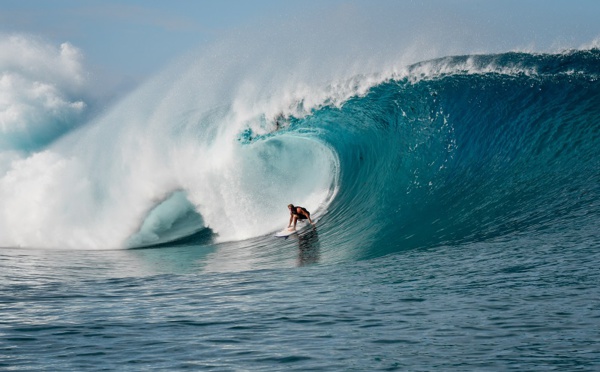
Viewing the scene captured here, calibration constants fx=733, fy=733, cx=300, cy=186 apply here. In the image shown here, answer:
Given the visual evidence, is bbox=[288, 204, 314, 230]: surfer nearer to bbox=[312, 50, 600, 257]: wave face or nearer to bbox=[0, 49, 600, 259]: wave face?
bbox=[0, 49, 600, 259]: wave face

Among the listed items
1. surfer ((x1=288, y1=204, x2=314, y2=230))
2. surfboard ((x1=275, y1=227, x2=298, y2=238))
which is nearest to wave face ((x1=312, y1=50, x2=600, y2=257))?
surfer ((x1=288, y1=204, x2=314, y2=230))

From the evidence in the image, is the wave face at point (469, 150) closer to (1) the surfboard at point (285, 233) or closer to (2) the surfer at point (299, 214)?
(2) the surfer at point (299, 214)

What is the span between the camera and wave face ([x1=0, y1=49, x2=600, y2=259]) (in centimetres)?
1413

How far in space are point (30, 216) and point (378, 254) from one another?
984 cm

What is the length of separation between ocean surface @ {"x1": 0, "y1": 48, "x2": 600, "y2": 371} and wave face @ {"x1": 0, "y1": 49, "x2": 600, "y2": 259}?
49 millimetres

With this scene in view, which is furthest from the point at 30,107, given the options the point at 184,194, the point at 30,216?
the point at 184,194

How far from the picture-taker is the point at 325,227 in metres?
13.6

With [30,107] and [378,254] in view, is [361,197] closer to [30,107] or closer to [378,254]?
[378,254]

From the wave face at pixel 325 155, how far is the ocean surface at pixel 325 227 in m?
0.05

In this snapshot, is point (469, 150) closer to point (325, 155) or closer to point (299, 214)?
point (325, 155)

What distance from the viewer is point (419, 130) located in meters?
15.4

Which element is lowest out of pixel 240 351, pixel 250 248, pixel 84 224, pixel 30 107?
pixel 240 351

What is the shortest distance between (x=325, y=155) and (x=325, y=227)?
3.31 m

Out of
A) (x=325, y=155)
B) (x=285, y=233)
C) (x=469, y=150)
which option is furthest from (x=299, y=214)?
(x=469, y=150)
